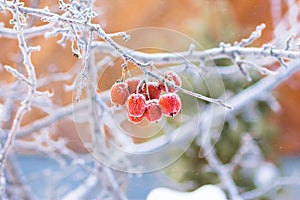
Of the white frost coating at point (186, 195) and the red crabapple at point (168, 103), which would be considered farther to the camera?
the white frost coating at point (186, 195)

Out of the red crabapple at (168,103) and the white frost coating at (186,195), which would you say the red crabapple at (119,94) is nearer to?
the red crabapple at (168,103)

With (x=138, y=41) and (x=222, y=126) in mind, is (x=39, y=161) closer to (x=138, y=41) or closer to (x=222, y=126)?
(x=222, y=126)

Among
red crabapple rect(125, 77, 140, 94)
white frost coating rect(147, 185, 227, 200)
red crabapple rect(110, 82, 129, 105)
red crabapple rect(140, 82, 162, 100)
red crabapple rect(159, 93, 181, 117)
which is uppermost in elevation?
white frost coating rect(147, 185, 227, 200)

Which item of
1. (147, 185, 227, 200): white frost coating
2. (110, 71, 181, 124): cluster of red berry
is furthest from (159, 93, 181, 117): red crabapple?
(147, 185, 227, 200): white frost coating

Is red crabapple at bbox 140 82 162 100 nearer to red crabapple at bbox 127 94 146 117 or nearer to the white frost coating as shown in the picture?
red crabapple at bbox 127 94 146 117

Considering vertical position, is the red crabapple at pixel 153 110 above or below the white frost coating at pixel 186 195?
below

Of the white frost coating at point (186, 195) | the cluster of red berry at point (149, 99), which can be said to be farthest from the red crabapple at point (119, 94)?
the white frost coating at point (186, 195)

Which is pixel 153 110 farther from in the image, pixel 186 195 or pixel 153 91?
pixel 186 195

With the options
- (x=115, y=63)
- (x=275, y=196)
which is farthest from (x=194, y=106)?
(x=115, y=63)
